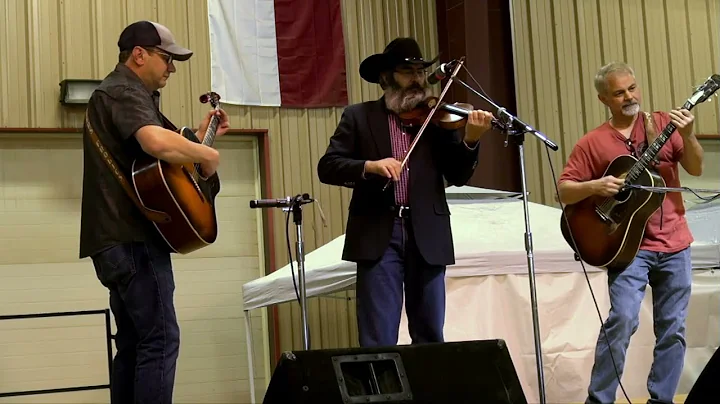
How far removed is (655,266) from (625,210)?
28 centimetres

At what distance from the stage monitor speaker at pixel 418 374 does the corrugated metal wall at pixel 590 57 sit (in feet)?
19.1

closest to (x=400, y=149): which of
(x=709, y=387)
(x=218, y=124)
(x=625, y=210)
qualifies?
(x=218, y=124)

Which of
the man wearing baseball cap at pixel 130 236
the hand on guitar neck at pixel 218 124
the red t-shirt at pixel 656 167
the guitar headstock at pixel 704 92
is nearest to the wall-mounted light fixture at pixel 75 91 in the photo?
the hand on guitar neck at pixel 218 124

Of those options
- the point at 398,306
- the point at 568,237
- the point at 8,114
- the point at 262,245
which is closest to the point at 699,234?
the point at 568,237

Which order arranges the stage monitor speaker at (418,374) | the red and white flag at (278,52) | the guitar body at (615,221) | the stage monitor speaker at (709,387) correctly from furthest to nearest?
the red and white flag at (278,52) < the guitar body at (615,221) < the stage monitor speaker at (418,374) < the stage monitor speaker at (709,387)

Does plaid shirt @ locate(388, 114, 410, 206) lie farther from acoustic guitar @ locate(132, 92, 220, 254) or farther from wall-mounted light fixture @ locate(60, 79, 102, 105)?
wall-mounted light fixture @ locate(60, 79, 102, 105)

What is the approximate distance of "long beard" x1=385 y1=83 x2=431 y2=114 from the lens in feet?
11.4

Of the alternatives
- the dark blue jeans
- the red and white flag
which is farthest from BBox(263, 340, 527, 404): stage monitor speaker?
the red and white flag

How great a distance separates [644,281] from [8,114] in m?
5.37

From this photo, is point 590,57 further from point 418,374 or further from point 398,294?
point 418,374

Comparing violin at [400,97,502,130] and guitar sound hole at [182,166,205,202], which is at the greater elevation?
violin at [400,97,502,130]

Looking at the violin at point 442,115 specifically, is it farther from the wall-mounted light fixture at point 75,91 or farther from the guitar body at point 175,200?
the wall-mounted light fixture at point 75,91

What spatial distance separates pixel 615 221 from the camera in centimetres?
392

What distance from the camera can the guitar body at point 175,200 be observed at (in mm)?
2990
